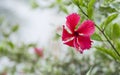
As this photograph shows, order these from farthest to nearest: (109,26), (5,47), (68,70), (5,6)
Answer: (5,6), (5,47), (68,70), (109,26)

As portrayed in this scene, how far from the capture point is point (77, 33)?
39.9 inches

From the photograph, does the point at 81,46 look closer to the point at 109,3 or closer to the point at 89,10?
the point at 89,10

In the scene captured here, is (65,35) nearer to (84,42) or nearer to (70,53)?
(84,42)

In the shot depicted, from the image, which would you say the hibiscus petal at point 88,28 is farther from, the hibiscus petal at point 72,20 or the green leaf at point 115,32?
the green leaf at point 115,32

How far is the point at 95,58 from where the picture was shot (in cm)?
186

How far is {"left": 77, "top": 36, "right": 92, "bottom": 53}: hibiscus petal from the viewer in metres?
0.99

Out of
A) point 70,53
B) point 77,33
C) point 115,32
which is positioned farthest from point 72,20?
point 70,53

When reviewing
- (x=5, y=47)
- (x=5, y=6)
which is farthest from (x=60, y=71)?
(x=5, y=6)

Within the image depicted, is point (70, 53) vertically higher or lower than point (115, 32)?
higher

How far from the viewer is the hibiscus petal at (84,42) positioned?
99 centimetres

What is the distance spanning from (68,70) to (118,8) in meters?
0.91

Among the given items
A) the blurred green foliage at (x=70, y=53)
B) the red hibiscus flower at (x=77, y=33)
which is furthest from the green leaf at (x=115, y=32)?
the red hibiscus flower at (x=77, y=33)

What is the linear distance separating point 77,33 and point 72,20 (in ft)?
0.12

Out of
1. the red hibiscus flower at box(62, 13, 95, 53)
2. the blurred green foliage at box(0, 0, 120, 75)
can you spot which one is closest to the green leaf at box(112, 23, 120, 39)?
the blurred green foliage at box(0, 0, 120, 75)
